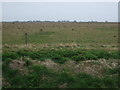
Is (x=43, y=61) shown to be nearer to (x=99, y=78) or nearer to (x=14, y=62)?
(x=14, y=62)

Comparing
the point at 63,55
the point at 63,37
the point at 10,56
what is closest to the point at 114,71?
the point at 63,55

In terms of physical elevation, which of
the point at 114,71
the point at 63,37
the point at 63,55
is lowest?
the point at 114,71

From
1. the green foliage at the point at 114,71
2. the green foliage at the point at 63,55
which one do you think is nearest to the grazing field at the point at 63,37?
the green foliage at the point at 63,55

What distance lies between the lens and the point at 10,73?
934cm

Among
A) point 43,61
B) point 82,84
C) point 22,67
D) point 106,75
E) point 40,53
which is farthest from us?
point 40,53

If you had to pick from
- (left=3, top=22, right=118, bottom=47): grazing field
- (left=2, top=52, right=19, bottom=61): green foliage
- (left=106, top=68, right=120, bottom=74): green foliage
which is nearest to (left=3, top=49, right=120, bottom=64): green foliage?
(left=2, top=52, right=19, bottom=61): green foliage

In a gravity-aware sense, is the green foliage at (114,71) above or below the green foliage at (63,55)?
below

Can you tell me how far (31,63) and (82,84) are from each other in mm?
2786

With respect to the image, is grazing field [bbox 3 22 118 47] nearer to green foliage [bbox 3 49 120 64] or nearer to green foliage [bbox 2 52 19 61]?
green foliage [bbox 3 49 120 64]

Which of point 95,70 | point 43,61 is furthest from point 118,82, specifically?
point 43,61

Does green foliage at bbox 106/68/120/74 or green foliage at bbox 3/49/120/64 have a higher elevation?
green foliage at bbox 3/49/120/64

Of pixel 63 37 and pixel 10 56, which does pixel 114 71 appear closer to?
pixel 10 56

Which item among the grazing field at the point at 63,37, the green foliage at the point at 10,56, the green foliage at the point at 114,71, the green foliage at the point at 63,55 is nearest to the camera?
the green foliage at the point at 114,71

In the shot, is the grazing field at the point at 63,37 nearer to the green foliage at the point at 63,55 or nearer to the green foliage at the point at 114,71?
the green foliage at the point at 63,55
